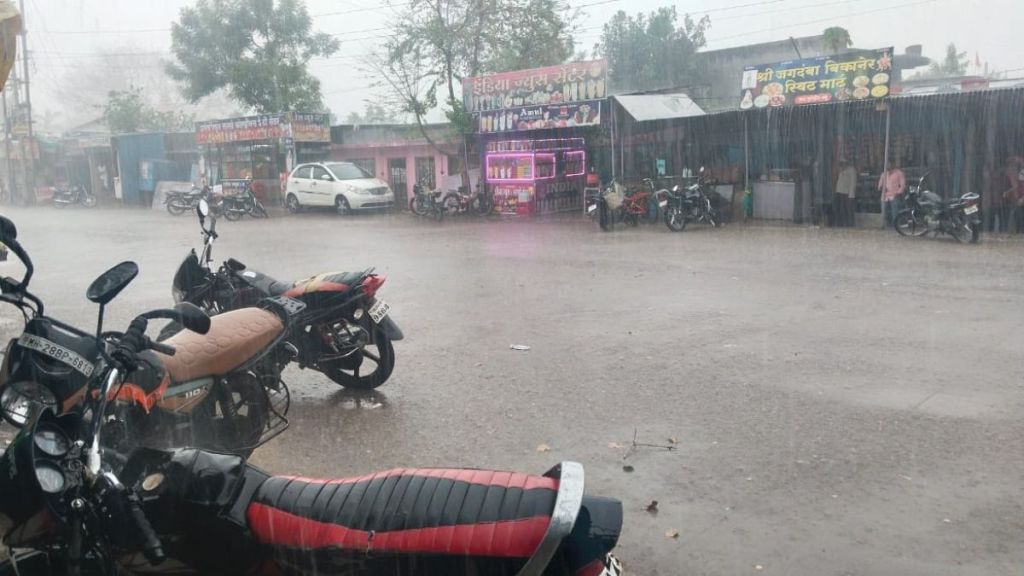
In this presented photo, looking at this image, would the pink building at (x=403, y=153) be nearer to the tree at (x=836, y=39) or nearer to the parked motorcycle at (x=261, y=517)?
the tree at (x=836, y=39)

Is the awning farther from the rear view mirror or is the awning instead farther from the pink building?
the rear view mirror

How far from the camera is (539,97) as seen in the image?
21547 millimetres

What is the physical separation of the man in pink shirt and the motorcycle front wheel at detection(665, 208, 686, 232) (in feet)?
12.8

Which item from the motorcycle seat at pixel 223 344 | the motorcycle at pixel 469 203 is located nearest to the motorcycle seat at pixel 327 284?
the motorcycle seat at pixel 223 344

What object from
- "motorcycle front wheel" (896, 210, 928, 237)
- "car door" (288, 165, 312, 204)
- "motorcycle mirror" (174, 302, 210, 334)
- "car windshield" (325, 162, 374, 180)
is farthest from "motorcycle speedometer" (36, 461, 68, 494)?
"car door" (288, 165, 312, 204)

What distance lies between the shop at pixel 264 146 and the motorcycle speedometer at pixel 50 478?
27036 mm

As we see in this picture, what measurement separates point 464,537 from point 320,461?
3134mm

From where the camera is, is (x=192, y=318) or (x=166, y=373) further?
(x=166, y=373)

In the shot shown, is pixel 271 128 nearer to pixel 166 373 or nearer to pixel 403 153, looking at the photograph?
pixel 403 153

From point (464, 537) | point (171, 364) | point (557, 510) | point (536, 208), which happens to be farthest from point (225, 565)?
point (536, 208)

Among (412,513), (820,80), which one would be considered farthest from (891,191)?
(412,513)

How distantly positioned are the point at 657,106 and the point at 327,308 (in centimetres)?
1674

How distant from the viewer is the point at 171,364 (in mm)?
4078

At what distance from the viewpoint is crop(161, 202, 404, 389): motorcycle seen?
5.83 metres
